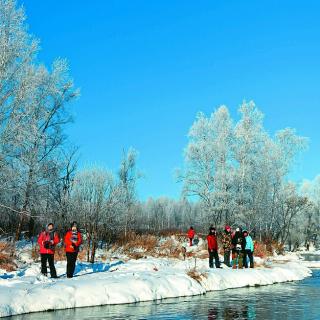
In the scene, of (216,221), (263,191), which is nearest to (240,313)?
(216,221)

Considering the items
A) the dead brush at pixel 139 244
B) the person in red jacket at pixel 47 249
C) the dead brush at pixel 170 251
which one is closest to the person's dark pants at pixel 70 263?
the person in red jacket at pixel 47 249

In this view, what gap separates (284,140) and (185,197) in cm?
1068

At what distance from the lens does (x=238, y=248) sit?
1936 cm

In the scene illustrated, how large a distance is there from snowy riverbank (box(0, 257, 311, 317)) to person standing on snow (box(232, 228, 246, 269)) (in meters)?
1.31

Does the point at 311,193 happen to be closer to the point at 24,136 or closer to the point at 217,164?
the point at 217,164

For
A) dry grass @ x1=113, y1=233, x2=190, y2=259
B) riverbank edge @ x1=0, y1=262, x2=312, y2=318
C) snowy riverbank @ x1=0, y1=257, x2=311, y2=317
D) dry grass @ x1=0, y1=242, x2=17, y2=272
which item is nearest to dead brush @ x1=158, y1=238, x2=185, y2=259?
dry grass @ x1=113, y1=233, x2=190, y2=259

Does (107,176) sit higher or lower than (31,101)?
lower

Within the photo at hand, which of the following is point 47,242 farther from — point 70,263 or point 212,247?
point 212,247

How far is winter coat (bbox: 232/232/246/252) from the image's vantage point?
19438 millimetres

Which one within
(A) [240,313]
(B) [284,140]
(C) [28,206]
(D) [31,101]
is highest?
(B) [284,140]

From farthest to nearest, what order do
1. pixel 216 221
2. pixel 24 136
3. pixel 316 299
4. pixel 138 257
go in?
1. pixel 216 221
2. pixel 138 257
3. pixel 24 136
4. pixel 316 299

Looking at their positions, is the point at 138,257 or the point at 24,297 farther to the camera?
the point at 138,257

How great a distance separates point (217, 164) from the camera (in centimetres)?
3416

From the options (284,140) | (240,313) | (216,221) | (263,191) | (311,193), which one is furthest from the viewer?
(311,193)
